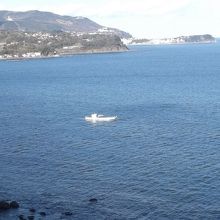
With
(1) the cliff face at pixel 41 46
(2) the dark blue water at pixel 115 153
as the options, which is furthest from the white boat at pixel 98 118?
(1) the cliff face at pixel 41 46

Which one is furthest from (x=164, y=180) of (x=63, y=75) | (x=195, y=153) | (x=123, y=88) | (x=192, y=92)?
(x=63, y=75)

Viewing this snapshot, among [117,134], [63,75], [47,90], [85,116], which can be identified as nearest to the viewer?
[117,134]

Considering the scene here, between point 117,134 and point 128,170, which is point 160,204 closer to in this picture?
point 128,170

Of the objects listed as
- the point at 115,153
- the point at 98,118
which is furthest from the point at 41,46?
the point at 115,153

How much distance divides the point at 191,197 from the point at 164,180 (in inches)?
130

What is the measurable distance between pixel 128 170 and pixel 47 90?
156 ft

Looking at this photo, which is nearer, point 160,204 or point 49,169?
point 160,204

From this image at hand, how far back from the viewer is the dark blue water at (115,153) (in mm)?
29078

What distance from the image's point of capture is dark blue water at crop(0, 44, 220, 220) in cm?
2908

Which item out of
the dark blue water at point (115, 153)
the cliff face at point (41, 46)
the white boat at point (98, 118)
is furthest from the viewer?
the cliff face at point (41, 46)

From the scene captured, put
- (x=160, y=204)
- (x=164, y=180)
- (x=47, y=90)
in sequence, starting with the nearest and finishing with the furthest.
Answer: (x=160, y=204) < (x=164, y=180) < (x=47, y=90)

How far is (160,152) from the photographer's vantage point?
3969 cm

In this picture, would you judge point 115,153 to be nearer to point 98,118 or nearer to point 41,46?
point 98,118

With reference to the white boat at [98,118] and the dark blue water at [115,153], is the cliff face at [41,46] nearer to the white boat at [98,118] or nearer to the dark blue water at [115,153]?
the dark blue water at [115,153]
